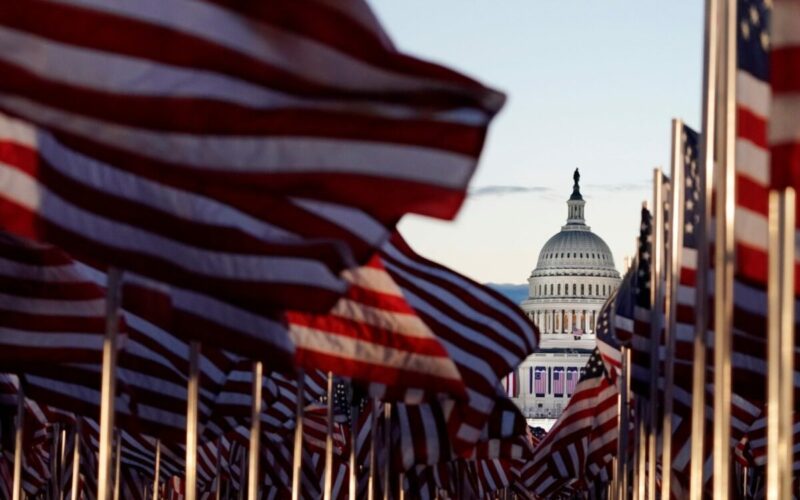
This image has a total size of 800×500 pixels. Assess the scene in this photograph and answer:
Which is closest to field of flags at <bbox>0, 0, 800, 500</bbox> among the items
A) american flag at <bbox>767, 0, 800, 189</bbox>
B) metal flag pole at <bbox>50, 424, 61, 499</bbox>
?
american flag at <bbox>767, 0, 800, 189</bbox>

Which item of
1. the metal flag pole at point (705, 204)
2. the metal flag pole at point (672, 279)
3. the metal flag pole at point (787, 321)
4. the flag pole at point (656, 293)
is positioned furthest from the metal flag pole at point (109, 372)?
the flag pole at point (656, 293)

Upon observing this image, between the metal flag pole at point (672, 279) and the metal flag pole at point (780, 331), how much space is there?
22.0ft

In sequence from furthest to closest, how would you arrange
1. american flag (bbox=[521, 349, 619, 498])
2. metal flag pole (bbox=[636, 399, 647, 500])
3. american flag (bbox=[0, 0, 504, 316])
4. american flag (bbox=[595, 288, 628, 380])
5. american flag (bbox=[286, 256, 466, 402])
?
american flag (bbox=[521, 349, 619, 498])
american flag (bbox=[595, 288, 628, 380])
metal flag pole (bbox=[636, 399, 647, 500])
american flag (bbox=[286, 256, 466, 402])
american flag (bbox=[0, 0, 504, 316])

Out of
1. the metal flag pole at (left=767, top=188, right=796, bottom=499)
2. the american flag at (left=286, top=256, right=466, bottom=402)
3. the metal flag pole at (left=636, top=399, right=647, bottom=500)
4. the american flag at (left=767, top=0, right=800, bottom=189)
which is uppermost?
the metal flag pole at (left=636, top=399, right=647, bottom=500)

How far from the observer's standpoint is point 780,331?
41.0ft

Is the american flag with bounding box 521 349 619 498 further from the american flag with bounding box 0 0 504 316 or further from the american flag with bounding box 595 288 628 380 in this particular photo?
the american flag with bounding box 0 0 504 316

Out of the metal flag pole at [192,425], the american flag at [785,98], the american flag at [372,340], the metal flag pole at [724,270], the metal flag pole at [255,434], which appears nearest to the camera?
Answer: the american flag at [785,98]

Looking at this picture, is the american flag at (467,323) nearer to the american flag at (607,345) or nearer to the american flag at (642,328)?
the american flag at (642,328)

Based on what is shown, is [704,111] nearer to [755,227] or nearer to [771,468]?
[755,227]

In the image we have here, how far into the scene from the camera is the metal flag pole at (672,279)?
1980 centimetres

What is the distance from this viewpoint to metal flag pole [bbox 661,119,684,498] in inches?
779

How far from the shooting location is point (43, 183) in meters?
14.5

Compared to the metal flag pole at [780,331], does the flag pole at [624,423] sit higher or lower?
higher

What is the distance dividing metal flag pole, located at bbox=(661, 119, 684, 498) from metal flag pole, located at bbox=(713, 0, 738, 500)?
451 centimetres
